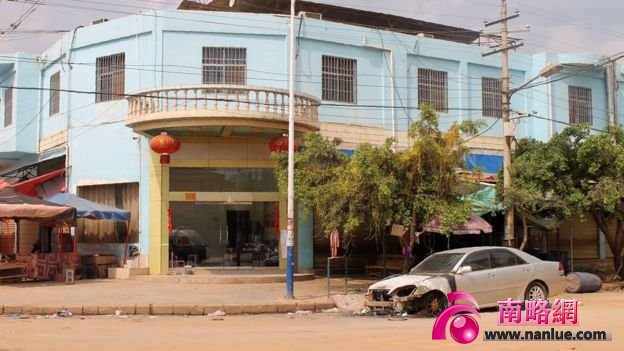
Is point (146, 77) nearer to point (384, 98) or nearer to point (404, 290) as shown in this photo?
point (384, 98)

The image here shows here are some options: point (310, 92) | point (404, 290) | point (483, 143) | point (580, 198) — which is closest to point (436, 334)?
point (404, 290)

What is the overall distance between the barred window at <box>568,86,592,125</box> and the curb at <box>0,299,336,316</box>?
62.1 ft

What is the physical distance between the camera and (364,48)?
25.9m

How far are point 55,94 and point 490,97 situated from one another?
1758 cm

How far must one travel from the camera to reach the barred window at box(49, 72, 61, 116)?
87.0 feet

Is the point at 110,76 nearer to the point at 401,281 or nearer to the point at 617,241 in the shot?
the point at 401,281

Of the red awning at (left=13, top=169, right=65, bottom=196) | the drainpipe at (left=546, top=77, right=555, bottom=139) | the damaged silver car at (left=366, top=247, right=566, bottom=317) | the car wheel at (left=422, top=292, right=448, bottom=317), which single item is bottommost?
the car wheel at (left=422, top=292, right=448, bottom=317)

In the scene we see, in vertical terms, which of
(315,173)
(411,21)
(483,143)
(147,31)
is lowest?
(315,173)

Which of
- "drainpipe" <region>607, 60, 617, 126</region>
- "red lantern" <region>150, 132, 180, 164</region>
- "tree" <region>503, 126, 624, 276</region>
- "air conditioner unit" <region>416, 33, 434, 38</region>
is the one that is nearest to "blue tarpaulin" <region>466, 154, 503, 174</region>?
"tree" <region>503, 126, 624, 276</region>

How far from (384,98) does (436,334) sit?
53.4ft

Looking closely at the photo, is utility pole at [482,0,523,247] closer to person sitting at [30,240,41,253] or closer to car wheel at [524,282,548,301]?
car wheel at [524,282,548,301]

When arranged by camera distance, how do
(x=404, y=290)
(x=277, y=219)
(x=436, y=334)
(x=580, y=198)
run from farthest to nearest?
(x=277, y=219) < (x=580, y=198) < (x=404, y=290) < (x=436, y=334)

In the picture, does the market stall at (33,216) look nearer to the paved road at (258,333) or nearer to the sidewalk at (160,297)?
the sidewalk at (160,297)

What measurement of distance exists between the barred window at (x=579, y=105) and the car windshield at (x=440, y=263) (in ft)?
57.0
